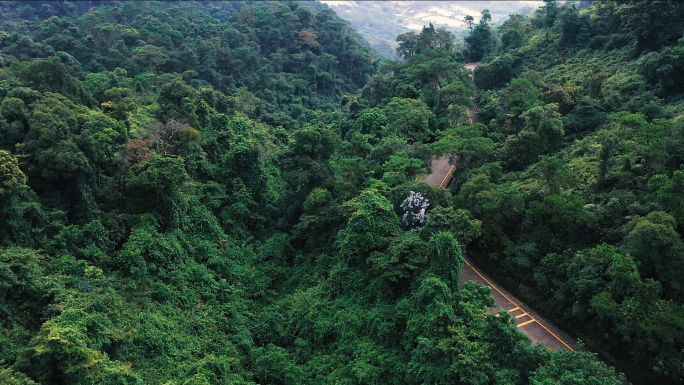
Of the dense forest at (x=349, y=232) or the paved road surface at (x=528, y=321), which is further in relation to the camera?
the paved road surface at (x=528, y=321)

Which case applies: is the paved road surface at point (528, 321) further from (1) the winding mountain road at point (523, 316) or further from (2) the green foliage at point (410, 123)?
(2) the green foliage at point (410, 123)

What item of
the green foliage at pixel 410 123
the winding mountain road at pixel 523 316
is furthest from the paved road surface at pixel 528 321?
the green foliage at pixel 410 123

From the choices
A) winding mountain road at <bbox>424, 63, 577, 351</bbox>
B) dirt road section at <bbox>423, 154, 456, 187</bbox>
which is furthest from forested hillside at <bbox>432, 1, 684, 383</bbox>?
dirt road section at <bbox>423, 154, 456, 187</bbox>

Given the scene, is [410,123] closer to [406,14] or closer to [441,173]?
[441,173]

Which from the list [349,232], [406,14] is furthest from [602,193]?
[406,14]

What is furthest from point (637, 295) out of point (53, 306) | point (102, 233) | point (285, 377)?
point (102, 233)

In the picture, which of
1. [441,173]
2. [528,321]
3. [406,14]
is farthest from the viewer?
[406,14]

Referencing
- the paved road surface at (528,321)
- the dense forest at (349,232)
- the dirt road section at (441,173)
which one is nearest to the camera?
the dense forest at (349,232)

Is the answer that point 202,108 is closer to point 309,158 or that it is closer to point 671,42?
point 309,158

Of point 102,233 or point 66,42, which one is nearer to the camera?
point 102,233
